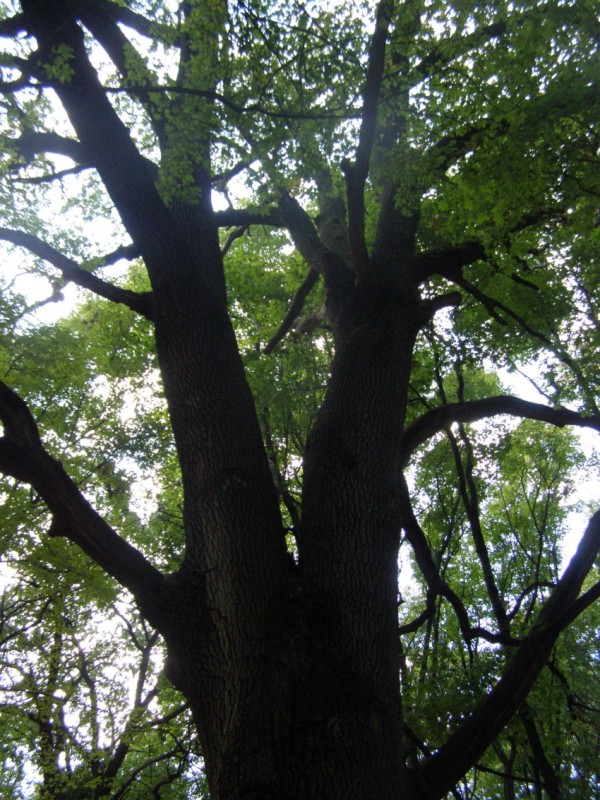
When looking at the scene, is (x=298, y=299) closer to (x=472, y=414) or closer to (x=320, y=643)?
(x=472, y=414)

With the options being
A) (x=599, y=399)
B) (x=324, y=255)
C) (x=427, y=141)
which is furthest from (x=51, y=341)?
(x=599, y=399)

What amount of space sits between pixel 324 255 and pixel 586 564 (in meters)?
3.23

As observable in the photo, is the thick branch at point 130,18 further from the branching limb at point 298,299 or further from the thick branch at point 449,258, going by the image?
the thick branch at point 449,258

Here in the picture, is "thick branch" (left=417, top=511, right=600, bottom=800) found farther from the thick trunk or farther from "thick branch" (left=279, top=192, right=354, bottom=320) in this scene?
"thick branch" (left=279, top=192, right=354, bottom=320)

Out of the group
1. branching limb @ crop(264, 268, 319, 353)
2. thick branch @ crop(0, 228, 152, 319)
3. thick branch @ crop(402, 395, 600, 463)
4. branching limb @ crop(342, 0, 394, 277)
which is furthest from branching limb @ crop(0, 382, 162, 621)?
branching limb @ crop(264, 268, 319, 353)

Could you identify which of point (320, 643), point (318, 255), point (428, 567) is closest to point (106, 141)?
point (318, 255)

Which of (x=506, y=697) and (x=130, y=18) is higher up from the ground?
(x=130, y=18)

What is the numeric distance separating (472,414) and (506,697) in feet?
6.68

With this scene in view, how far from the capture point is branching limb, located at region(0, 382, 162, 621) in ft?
10.1

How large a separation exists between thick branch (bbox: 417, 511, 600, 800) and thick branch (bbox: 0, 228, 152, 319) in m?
3.46

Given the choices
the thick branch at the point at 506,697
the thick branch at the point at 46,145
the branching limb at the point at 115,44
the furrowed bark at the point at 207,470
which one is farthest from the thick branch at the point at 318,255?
the thick branch at the point at 506,697

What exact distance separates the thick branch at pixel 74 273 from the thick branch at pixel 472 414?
2245 mm

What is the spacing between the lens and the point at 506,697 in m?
3.36

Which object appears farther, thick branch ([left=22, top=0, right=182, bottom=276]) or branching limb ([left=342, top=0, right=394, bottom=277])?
thick branch ([left=22, top=0, right=182, bottom=276])
